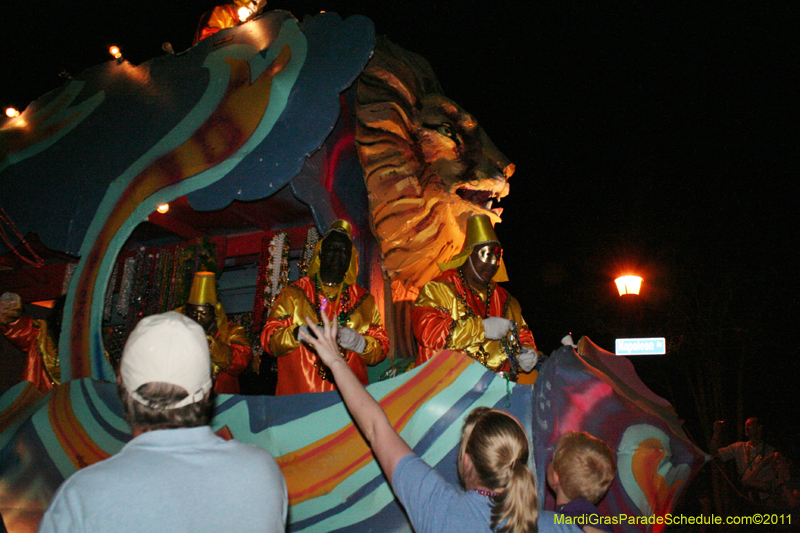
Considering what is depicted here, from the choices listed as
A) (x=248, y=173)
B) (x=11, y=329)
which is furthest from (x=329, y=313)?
(x=11, y=329)

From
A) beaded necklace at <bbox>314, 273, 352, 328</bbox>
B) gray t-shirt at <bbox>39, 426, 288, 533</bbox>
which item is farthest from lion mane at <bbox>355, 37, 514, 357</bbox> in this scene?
gray t-shirt at <bbox>39, 426, 288, 533</bbox>

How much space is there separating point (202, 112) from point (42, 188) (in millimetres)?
1606

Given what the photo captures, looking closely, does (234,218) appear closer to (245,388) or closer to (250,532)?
(245,388)

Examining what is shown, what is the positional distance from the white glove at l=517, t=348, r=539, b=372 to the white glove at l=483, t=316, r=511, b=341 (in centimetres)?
18

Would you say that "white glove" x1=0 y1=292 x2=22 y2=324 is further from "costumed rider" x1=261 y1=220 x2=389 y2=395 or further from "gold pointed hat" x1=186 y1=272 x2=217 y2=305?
"costumed rider" x1=261 y1=220 x2=389 y2=395

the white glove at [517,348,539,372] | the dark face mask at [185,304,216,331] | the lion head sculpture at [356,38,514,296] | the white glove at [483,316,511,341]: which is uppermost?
the lion head sculpture at [356,38,514,296]

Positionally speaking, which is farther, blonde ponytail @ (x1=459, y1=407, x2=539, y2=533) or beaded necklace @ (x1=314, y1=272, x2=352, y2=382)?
beaded necklace @ (x1=314, y1=272, x2=352, y2=382)

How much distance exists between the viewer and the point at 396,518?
2459 millimetres

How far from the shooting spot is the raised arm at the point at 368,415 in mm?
1523

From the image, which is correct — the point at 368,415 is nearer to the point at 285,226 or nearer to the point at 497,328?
the point at 497,328

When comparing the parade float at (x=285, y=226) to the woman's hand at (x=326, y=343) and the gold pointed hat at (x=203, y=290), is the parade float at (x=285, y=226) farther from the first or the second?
the woman's hand at (x=326, y=343)

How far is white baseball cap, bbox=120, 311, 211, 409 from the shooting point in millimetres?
1312

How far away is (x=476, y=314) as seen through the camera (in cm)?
394

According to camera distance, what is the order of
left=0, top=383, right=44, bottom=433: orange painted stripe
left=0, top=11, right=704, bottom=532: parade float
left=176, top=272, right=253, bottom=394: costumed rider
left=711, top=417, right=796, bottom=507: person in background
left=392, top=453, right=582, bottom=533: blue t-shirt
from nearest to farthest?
left=392, top=453, right=582, bottom=533: blue t-shirt, left=0, top=11, right=704, bottom=532: parade float, left=0, top=383, right=44, bottom=433: orange painted stripe, left=176, top=272, right=253, bottom=394: costumed rider, left=711, top=417, right=796, bottom=507: person in background
